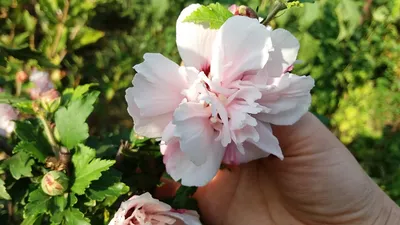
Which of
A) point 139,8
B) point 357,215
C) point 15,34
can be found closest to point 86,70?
point 15,34

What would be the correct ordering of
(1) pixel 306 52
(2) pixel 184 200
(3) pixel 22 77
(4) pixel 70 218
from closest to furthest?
(4) pixel 70 218 → (2) pixel 184 200 → (3) pixel 22 77 → (1) pixel 306 52

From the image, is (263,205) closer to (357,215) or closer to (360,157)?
(357,215)

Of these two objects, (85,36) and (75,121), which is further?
(85,36)

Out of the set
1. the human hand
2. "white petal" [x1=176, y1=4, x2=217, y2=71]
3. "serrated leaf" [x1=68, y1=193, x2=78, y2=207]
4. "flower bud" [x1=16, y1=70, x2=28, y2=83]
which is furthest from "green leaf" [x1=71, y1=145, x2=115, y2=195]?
"flower bud" [x1=16, y1=70, x2=28, y2=83]

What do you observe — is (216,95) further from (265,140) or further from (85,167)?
(85,167)

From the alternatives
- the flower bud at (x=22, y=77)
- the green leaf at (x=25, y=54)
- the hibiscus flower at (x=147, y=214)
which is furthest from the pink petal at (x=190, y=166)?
the flower bud at (x=22, y=77)

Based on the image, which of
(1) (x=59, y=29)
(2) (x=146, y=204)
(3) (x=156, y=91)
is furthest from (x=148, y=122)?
(1) (x=59, y=29)

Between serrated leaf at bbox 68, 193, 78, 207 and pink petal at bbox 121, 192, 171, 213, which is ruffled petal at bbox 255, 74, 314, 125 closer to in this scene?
pink petal at bbox 121, 192, 171, 213

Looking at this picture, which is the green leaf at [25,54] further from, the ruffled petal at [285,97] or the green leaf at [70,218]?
the ruffled petal at [285,97]
